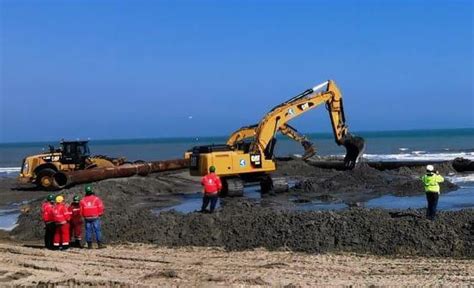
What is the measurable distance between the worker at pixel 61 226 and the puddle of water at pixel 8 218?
4.90 m

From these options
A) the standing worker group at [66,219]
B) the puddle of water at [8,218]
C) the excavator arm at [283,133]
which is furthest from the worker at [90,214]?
the excavator arm at [283,133]

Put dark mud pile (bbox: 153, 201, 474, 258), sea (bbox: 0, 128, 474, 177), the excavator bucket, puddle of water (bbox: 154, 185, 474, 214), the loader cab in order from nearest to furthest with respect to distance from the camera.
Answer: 1. dark mud pile (bbox: 153, 201, 474, 258)
2. puddle of water (bbox: 154, 185, 474, 214)
3. the excavator bucket
4. the loader cab
5. sea (bbox: 0, 128, 474, 177)

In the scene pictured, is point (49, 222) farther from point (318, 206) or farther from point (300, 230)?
point (318, 206)

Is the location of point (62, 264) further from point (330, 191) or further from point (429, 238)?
point (330, 191)

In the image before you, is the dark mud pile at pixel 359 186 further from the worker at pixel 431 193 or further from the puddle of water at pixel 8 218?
the puddle of water at pixel 8 218

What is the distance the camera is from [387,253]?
42.6 ft

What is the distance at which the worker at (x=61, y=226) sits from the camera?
47.2ft

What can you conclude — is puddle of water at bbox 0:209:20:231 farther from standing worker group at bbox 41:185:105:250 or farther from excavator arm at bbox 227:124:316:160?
excavator arm at bbox 227:124:316:160

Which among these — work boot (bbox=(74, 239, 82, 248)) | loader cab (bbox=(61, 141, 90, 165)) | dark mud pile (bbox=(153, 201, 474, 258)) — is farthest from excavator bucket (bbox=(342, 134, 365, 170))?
work boot (bbox=(74, 239, 82, 248))

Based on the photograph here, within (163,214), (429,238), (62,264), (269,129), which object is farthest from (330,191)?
(62,264)

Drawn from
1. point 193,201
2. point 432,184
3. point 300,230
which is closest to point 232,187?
point 193,201

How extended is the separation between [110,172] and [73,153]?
1.99 meters

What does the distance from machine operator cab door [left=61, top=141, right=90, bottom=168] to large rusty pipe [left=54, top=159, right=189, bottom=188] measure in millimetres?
1008

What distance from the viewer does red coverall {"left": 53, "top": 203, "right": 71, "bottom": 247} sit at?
1438 centimetres
